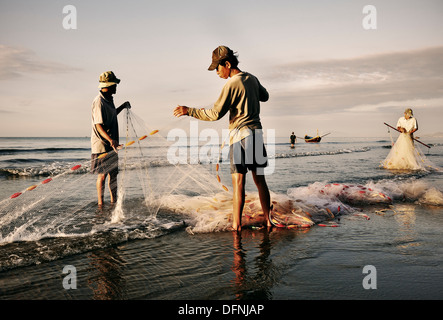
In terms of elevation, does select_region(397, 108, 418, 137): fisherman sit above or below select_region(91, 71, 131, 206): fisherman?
above

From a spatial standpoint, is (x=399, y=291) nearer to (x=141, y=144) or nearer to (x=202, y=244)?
(x=202, y=244)

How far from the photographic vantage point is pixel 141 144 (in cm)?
530

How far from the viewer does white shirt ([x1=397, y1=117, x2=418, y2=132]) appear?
1260cm

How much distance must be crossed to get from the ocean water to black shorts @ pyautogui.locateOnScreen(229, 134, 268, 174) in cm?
78

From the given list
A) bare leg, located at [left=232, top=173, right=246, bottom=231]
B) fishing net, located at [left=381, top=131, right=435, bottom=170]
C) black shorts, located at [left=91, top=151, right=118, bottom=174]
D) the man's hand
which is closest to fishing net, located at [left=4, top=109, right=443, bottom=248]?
black shorts, located at [left=91, top=151, right=118, bottom=174]

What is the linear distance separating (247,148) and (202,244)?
1278 mm

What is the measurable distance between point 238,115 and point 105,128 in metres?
2.37

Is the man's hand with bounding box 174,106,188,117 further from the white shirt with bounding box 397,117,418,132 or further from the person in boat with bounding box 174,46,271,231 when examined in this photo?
the white shirt with bounding box 397,117,418,132

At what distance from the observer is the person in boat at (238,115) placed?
157 inches
